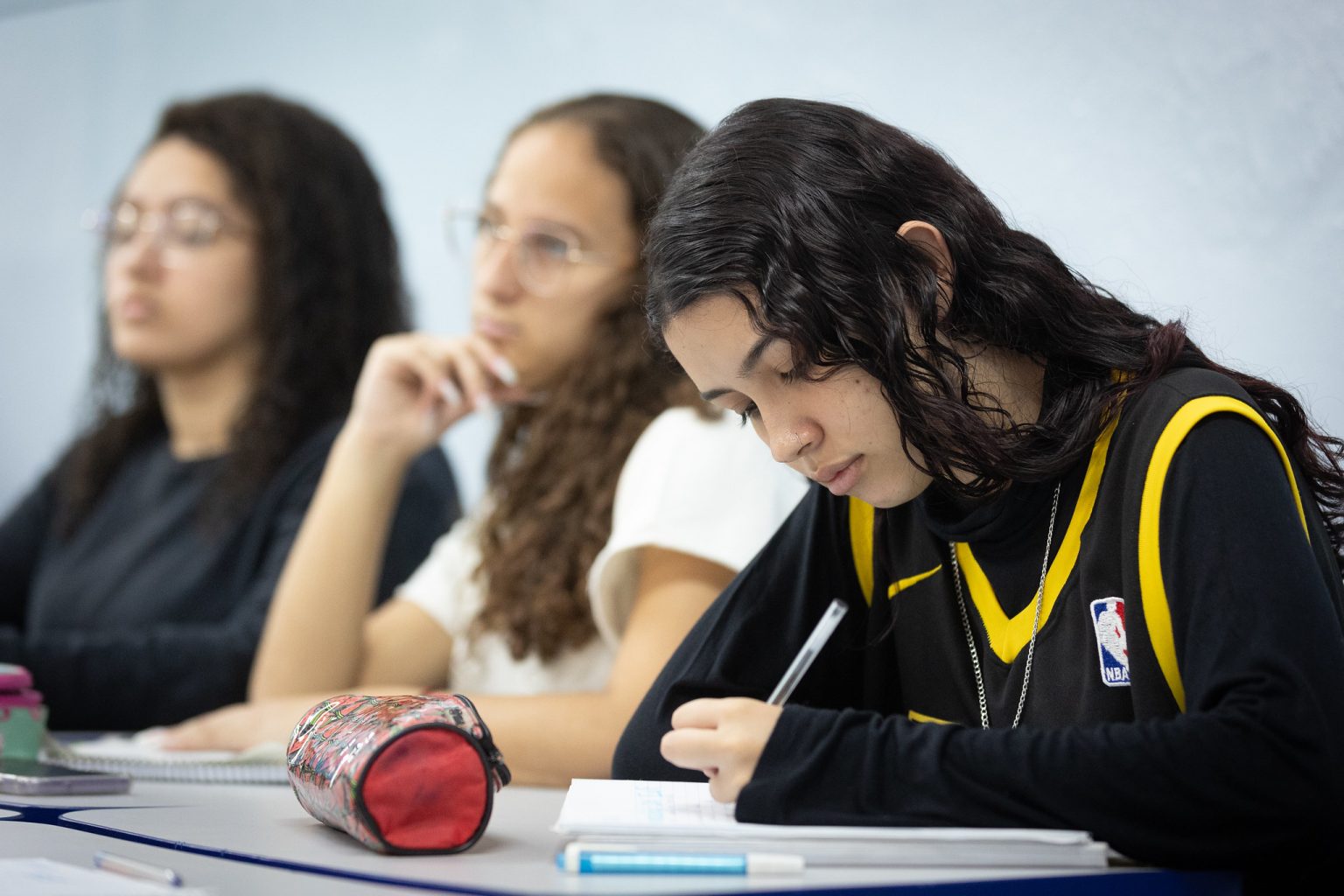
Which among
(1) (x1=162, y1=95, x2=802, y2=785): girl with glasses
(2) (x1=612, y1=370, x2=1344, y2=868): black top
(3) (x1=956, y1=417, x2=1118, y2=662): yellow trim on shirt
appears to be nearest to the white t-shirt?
(1) (x1=162, y1=95, x2=802, y2=785): girl with glasses

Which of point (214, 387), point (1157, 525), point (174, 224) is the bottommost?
point (1157, 525)

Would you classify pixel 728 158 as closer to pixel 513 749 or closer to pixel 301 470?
pixel 513 749

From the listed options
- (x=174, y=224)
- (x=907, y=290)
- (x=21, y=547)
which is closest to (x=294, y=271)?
(x=174, y=224)

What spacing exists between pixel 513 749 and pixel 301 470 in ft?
3.37

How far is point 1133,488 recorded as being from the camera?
0.94 metres

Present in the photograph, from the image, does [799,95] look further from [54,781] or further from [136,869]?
[136,869]

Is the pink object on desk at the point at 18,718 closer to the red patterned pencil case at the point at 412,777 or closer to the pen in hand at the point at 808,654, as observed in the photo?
the red patterned pencil case at the point at 412,777

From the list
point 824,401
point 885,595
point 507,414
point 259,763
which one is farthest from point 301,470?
point 824,401

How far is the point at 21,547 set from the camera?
2600mm

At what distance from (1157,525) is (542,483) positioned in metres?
1.02

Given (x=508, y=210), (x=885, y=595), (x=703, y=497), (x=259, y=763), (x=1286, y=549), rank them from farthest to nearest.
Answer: (x=508, y=210)
(x=703, y=497)
(x=259, y=763)
(x=885, y=595)
(x=1286, y=549)

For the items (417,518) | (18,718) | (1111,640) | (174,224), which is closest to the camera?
(1111,640)

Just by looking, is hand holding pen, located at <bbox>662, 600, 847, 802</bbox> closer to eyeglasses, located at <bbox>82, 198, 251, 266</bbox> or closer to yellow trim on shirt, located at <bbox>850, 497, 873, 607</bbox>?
yellow trim on shirt, located at <bbox>850, 497, 873, 607</bbox>

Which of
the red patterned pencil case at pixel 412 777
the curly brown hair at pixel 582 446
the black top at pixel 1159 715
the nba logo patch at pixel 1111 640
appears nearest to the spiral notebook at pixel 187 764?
the curly brown hair at pixel 582 446
